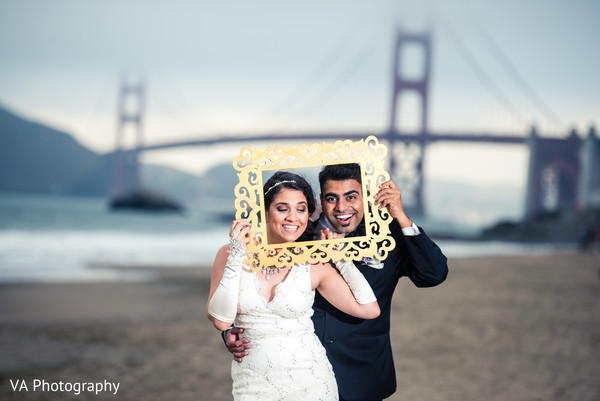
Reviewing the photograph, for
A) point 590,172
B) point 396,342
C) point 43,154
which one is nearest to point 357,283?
point 396,342

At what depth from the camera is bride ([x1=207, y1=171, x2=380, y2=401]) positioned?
1604 mm

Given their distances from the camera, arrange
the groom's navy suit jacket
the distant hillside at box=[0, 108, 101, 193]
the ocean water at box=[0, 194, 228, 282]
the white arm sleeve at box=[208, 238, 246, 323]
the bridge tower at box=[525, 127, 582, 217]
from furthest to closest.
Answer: the distant hillside at box=[0, 108, 101, 193], the bridge tower at box=[525, 127, 582, 217], the ocean water at box=[0, 194, 228, 282], the groom's navy suit jacket, the white arm sleeve at box=[208, 238, 246, 323]

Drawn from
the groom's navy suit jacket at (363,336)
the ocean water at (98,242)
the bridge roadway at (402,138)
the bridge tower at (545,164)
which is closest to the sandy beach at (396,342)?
the groom's navy suit jacket at (363,336)

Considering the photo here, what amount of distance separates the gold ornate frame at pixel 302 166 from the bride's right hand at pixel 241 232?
0.07ft

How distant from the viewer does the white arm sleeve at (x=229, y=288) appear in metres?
1.54

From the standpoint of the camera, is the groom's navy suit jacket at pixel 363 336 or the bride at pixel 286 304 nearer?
the bride at pixel 286 304

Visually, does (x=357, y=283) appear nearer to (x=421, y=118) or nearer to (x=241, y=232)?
(x=241, y=232)

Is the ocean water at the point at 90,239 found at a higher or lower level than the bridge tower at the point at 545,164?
lower

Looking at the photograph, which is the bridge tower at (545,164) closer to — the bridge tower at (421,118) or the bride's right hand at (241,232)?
the bridge tower at (421,118)

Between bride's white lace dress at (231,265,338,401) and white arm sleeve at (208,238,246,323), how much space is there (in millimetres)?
71

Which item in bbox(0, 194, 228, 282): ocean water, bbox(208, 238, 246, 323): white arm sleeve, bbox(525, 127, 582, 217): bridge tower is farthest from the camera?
bbox(525, 127, 582, 217): bridge tower

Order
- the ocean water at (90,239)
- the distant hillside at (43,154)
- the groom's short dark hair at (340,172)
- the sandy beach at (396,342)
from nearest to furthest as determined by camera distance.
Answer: the groom's short dark hair at (340,172)
the sandy beach at (396,342)
the ocean water at (90,239)
the distant hillside at (43,154)

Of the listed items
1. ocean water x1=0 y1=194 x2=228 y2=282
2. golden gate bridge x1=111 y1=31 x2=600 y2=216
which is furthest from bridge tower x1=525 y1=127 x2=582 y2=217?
ocean water x1=0 y1=194 x2=228 y2=282

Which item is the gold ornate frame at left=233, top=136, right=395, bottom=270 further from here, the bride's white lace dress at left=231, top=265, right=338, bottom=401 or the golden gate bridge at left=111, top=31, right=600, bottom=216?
the golden gate bridge at left=111, top=31, right=600, bottom=216
